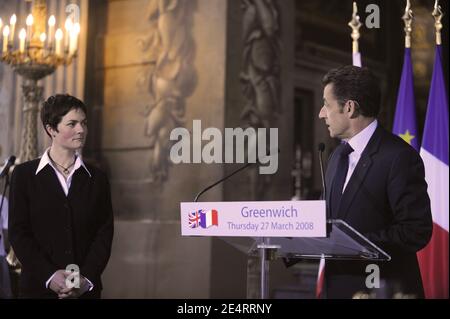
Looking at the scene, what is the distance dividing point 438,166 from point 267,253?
258 cm

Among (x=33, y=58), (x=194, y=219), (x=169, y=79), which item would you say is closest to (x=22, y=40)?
(x=33, y=58)

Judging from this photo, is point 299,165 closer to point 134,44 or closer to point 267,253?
point 134,44

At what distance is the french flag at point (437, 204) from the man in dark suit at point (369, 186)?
78.8 inches

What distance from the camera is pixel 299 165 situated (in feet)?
29.3

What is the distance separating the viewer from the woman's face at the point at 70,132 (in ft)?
11.2

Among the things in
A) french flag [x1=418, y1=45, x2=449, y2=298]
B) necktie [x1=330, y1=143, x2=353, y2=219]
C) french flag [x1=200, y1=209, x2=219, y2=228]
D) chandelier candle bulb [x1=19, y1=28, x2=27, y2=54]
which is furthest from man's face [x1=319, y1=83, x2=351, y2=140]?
chandelier candle bulb [x1=19, y1=28, x2=27, y2=54]

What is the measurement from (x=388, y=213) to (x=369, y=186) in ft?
0.45

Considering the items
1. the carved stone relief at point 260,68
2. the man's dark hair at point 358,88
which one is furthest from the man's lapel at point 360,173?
the carved stone relief at point 260,68

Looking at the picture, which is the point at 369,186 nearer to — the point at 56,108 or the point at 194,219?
the point at 194,219

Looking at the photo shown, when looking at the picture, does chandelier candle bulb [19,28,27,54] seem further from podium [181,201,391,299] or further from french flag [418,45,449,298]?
french flag [418,45,449,298]
